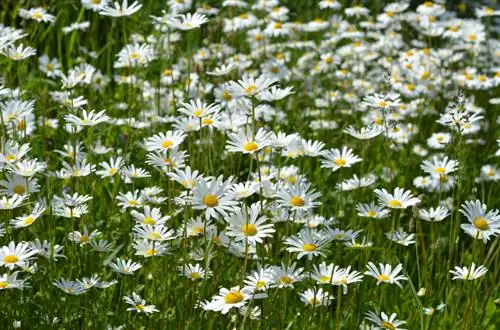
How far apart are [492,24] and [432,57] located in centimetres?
251

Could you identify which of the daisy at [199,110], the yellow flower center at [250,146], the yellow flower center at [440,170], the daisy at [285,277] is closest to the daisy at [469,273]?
the daisy at [285,277]

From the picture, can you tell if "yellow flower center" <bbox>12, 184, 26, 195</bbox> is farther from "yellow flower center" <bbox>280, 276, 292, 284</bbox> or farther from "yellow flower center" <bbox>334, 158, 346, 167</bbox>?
"yellow flower center" <bbox>334, 158, 346, 167</bbox>

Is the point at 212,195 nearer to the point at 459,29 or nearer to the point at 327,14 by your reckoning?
the point at 459,29

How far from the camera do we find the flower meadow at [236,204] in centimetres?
244

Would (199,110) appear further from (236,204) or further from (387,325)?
(387,325)

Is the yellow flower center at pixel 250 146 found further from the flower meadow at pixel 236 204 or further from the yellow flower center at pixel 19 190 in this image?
the yellow flower center at pixel 19 190

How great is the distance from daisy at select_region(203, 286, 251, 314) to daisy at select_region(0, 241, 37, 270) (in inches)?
20.3

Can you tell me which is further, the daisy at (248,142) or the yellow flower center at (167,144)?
the yellow flower center at (167,144)

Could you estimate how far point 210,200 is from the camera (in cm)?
229

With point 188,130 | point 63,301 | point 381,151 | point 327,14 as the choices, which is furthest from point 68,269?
point 327,14

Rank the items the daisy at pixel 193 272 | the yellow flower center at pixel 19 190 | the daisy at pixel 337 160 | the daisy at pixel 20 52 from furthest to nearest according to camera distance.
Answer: the daisy at pixel 20 52, the daisy at pixel 337 160, the yellow flower center at pixel 19 190, the daisy at pixel 193 272

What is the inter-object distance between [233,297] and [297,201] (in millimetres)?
386

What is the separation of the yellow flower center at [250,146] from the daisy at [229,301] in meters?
0.43

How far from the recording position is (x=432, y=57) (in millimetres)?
5469
